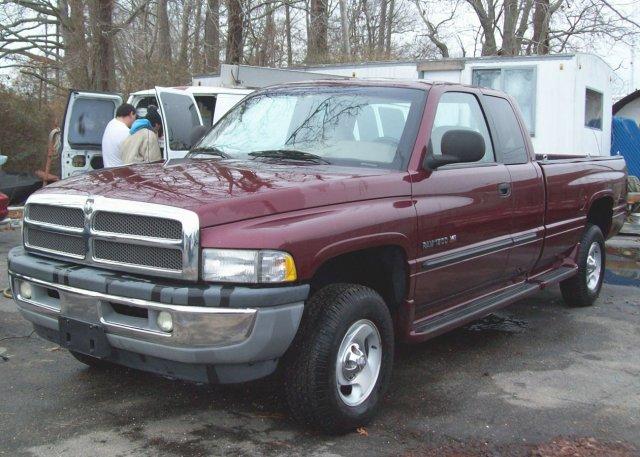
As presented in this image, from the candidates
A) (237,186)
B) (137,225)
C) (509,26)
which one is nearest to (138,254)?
(137,225)

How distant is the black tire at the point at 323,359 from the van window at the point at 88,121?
7.74 metres

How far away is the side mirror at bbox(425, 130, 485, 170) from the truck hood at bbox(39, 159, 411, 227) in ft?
1.02

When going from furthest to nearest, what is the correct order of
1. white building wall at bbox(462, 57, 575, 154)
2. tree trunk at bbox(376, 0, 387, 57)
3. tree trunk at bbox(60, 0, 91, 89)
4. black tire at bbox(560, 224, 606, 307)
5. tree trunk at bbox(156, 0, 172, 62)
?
tree trunk at bbox(376, 0, 387, 57)
tree trunk at bbox(156, 0, 172, 62)
tree trunk at bbox(60, 0, 91, 89)
white building wall at bbox(462, 57, 575, 154)
black tire at bbox(560, 224, 606, 307)

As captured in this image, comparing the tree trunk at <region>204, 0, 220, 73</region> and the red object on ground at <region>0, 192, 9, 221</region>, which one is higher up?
the tree trunk at <region>204, 0, 220, 73</region>

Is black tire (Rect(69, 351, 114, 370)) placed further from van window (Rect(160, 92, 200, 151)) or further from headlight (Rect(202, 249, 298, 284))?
van window (Rect(160, 92, 200, 151))

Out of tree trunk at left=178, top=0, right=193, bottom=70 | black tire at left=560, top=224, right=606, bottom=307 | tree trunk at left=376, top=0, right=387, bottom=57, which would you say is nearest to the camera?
black tire at left=560, top=224, right=606, bottom=307

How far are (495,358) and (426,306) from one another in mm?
1169

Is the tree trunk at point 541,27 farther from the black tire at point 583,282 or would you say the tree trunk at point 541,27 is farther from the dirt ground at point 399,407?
the dirt ground at point 399,407

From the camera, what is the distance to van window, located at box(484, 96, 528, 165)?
17.9ft

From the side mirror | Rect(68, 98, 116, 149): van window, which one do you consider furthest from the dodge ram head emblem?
Rect(68, 98, 116, 149): van window

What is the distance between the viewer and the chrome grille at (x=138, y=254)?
342 centimetres

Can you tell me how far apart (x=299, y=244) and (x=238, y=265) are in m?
0.31

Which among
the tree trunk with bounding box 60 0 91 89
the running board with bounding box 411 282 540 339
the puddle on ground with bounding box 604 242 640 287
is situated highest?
the tree trunk with bounding box 60 0 91 89

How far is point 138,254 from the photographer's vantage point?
11.6ft
